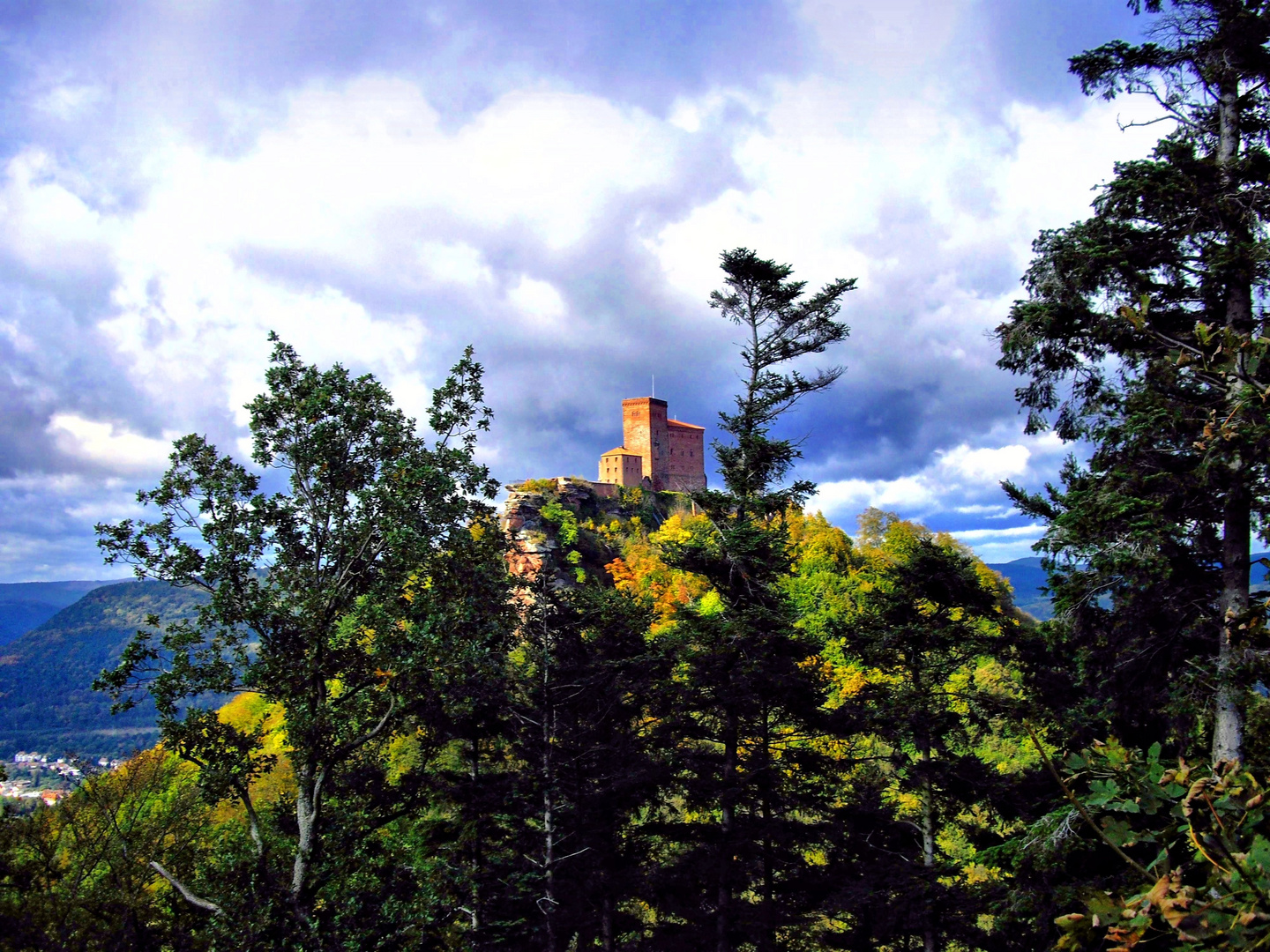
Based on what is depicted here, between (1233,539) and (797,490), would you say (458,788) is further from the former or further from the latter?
(1233,539)

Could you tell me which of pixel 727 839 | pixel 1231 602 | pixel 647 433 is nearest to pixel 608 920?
pixel 727 839

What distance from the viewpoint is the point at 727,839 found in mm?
14227

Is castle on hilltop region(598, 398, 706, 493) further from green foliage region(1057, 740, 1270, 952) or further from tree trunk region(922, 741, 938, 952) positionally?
green foliage region(1057, 740, 1270, 952)

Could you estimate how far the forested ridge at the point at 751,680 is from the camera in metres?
7.57

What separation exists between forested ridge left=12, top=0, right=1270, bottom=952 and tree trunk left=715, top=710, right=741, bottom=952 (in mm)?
69

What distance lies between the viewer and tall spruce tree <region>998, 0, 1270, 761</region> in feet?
24.9

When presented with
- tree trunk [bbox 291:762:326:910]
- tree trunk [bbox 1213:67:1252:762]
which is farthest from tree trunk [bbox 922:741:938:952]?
tree trunk [bbox 291:762:326:910]

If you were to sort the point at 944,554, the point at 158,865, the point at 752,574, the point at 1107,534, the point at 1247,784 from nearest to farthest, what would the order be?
the point at 1247,784, the point at 1107,534, the point at 158,865, the point at 944,554, the point at 752,574

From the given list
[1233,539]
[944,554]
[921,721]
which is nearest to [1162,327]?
[1233,539]

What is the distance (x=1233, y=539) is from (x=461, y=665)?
1005cm

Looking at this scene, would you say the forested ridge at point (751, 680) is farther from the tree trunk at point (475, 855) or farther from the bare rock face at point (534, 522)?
the bare rock face at point (534, 522)

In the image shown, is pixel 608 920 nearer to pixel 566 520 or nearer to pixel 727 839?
pixel 727 839

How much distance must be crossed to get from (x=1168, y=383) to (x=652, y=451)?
306 feet

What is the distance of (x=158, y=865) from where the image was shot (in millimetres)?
10828
